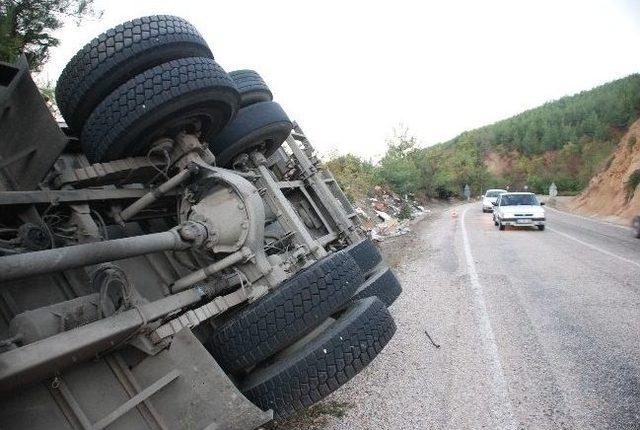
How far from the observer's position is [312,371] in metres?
2.68

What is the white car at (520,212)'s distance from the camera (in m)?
15.8

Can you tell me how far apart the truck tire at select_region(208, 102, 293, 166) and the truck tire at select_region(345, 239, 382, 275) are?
1350mm

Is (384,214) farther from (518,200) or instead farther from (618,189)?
(618,189)

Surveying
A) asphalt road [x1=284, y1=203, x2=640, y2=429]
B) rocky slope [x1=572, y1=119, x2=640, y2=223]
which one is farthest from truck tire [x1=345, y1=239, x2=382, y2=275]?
rocky slope [x1=572, y1=119, x2=640, y2=223]

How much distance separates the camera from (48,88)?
8.52 meters

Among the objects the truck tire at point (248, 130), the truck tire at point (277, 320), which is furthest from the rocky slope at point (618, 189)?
the truck tire at point (277, 320)

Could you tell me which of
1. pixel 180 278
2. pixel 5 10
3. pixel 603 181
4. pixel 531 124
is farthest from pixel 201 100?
pixel 531 124

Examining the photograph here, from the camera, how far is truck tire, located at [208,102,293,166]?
13.1 feet

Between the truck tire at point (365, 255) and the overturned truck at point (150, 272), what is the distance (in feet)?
3.33

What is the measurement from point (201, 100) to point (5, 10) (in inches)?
277

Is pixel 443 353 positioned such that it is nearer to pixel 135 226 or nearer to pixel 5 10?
pixel 135 226

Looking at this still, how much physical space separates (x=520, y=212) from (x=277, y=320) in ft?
49.6

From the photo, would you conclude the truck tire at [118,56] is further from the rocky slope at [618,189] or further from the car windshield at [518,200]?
the rocky slope at [618,189]

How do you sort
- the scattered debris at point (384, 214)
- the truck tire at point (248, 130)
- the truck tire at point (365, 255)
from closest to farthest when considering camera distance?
the truck tire at point (248, 130) → the truck tire at point (365, 255) → the scattered debris at point (384, 214)
